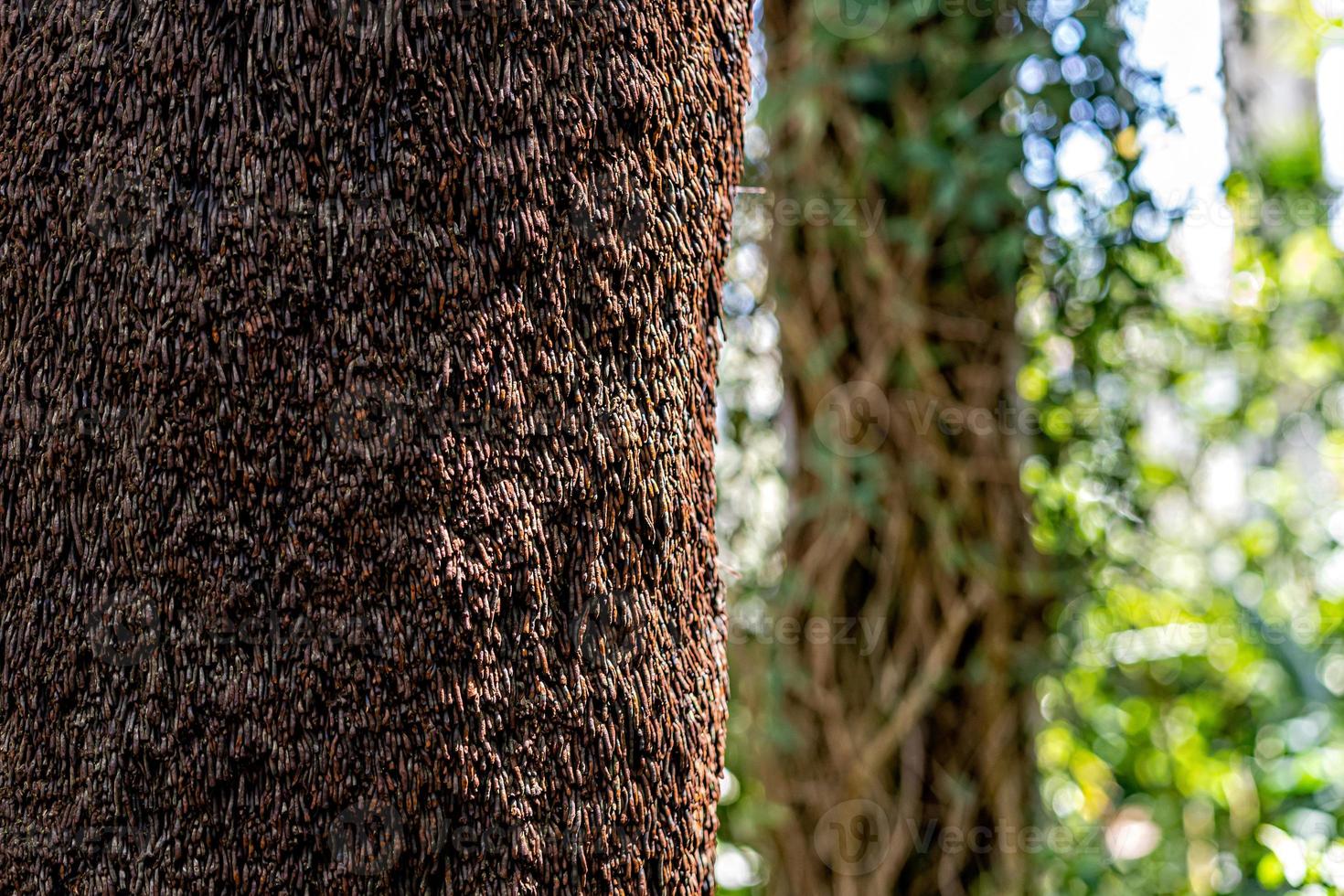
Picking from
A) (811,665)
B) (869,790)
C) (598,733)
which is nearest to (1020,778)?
(869,790)

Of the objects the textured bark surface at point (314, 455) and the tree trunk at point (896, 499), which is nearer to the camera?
the textured bark surface at point (314, 455)

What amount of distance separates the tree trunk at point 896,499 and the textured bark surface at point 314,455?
1.36 m

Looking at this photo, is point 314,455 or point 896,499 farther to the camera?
point 896,499

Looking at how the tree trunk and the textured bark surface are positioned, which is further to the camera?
the tree trunk

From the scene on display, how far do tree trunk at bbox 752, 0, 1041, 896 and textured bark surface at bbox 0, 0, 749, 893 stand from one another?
136 centimetres

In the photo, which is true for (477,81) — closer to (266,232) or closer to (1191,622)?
(266,232)

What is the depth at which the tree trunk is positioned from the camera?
1.88 m

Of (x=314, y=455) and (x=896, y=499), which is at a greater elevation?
(x=314, y=455)

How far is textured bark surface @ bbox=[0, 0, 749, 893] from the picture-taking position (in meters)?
0.53

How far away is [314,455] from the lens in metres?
0.54

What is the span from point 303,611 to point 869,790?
1.57 m

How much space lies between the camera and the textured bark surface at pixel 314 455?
532mm

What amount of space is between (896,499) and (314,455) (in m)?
1.49

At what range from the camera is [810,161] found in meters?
1.92
